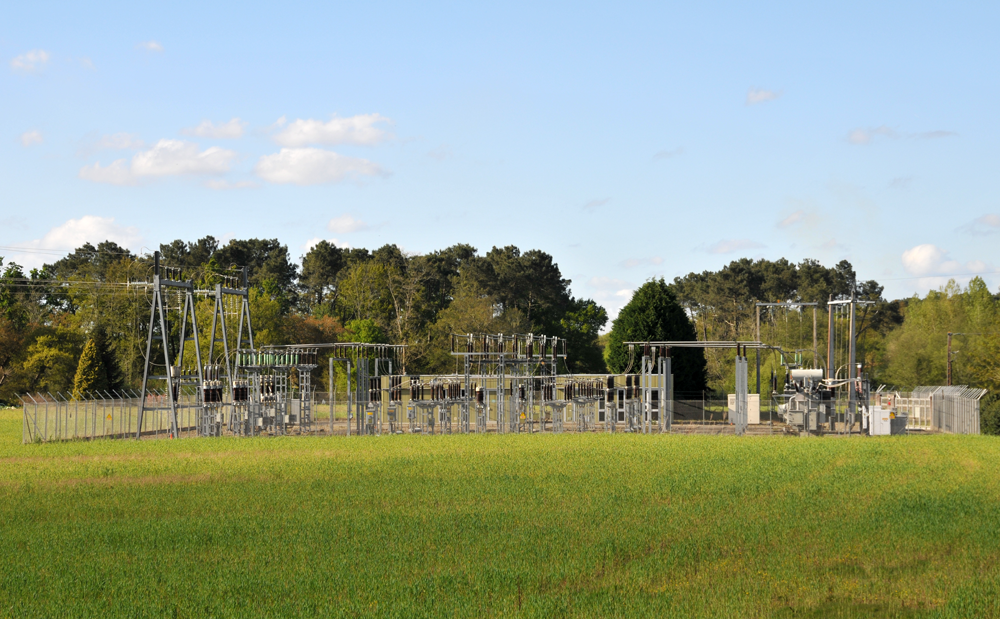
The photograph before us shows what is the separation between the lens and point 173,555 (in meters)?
16.5

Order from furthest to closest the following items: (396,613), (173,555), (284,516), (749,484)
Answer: (749,484), (284,516), (173,555), (396,613)

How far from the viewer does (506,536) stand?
1781 centimetres

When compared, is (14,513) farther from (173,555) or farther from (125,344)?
(125,344)

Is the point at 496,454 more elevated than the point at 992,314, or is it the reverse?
the point at 992,314

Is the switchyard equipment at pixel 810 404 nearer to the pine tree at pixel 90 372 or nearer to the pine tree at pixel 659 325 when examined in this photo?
the pine tree at pixel 659 325

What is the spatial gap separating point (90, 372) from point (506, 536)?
72.6 metres

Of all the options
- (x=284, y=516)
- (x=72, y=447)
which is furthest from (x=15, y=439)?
(x=284, y=516)

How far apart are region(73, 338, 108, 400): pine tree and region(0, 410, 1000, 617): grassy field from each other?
177 ft

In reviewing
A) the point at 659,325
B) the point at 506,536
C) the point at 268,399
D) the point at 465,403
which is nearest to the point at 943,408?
the point at 659,325

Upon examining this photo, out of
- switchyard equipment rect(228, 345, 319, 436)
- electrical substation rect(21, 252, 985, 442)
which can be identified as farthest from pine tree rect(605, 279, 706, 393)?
switchyard equipment rect(228, 345, 319, 436)

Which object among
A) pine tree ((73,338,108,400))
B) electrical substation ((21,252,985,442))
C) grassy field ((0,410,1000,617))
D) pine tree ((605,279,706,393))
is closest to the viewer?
grassy field ((0,410,1000,617))

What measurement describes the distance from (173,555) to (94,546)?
68.9 inches

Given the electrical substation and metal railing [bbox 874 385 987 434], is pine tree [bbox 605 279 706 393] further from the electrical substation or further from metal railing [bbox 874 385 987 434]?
metal railing [bbox 874 385 987 434]

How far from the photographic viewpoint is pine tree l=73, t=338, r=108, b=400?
82812mm
